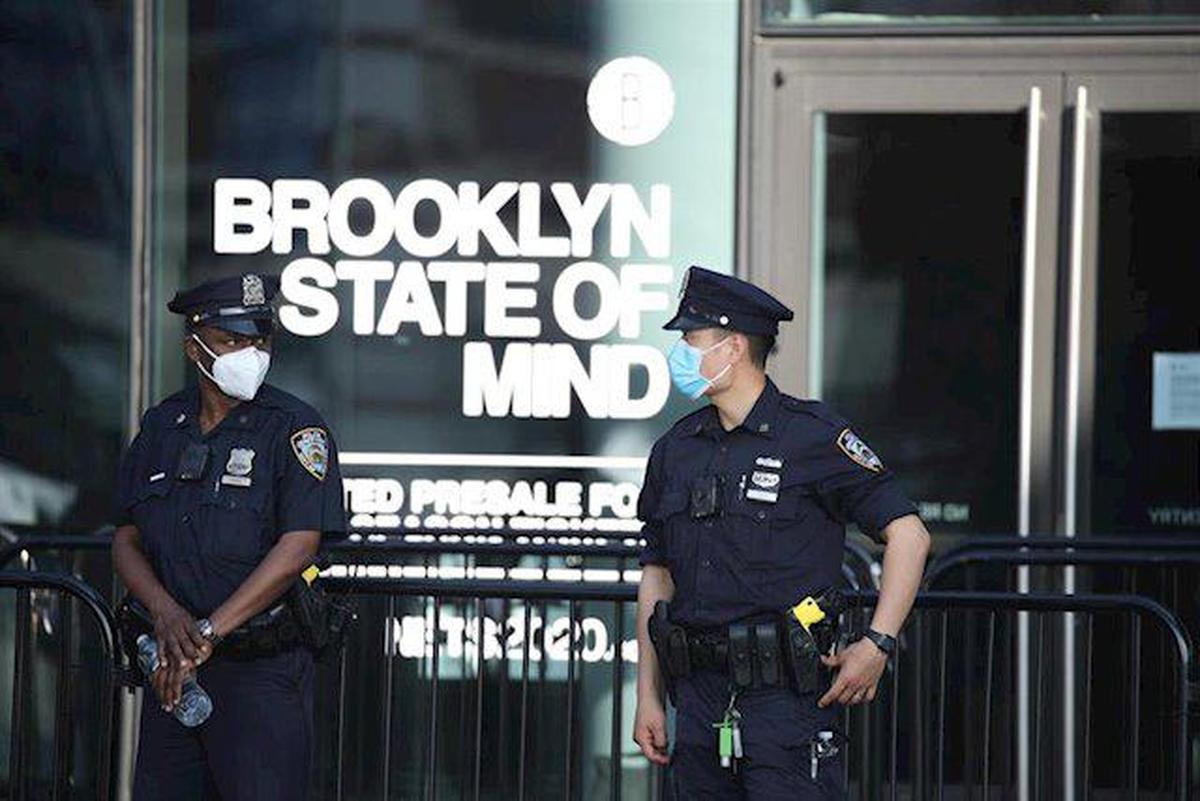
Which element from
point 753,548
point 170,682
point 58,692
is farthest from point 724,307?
point 58,692

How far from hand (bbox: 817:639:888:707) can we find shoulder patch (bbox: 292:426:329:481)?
1.35 meters

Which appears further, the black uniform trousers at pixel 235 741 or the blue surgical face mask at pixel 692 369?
the black uniform trousers at pixel 235 741

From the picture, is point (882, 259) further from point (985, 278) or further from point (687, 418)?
point (687, 418)

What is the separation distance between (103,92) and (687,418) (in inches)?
155

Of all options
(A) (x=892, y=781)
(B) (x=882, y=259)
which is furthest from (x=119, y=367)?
(A) (x=892, y=781)

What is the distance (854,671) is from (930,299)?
3.54 m

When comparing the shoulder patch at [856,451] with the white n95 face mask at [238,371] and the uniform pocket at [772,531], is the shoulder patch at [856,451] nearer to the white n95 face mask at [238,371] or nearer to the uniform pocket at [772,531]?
the uniform pocket at [772,531]

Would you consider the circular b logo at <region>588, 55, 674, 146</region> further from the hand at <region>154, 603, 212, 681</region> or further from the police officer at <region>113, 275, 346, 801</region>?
the hand at <region>154, 603, 212, 681</region>

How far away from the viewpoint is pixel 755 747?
5.14 metres

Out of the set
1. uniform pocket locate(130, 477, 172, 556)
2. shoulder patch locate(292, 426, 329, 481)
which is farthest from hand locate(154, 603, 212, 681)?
shoulder patch locate(292, 426, 329, 481)

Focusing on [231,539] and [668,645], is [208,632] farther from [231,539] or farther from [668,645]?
[668,645]

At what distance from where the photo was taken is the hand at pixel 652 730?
533cm

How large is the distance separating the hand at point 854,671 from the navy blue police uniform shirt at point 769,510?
6.6 inches

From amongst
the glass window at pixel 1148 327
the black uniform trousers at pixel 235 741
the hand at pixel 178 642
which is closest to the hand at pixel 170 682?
the hand at pixel 178 642
